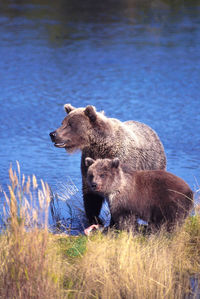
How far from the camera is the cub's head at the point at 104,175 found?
767 cm

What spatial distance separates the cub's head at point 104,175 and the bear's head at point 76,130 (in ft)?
3.32

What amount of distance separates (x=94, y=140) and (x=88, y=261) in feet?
7.97

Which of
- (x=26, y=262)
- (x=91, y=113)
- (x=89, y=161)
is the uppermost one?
(x=91, y=113)

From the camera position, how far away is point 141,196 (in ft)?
26.0

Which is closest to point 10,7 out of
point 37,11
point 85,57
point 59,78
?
point 37,11

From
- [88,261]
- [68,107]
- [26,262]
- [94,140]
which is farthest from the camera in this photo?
[68,107]

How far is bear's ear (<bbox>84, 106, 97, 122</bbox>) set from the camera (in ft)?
28.3

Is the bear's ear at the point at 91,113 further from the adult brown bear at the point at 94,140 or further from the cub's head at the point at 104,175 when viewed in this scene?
the cub's head at the point at 104,175

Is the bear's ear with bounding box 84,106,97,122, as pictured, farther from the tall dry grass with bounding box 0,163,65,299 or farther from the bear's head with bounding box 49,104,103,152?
the tall dry grass with bounding box 0,163,65,299

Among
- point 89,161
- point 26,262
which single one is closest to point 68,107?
point 89,161

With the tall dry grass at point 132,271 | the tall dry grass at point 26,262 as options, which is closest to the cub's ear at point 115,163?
the tall dry grass at point 132,271

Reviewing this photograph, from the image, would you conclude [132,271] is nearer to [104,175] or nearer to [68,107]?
[104,175]

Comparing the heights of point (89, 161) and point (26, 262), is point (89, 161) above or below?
above

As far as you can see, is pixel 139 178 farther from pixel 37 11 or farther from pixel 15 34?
pixel 37 11
